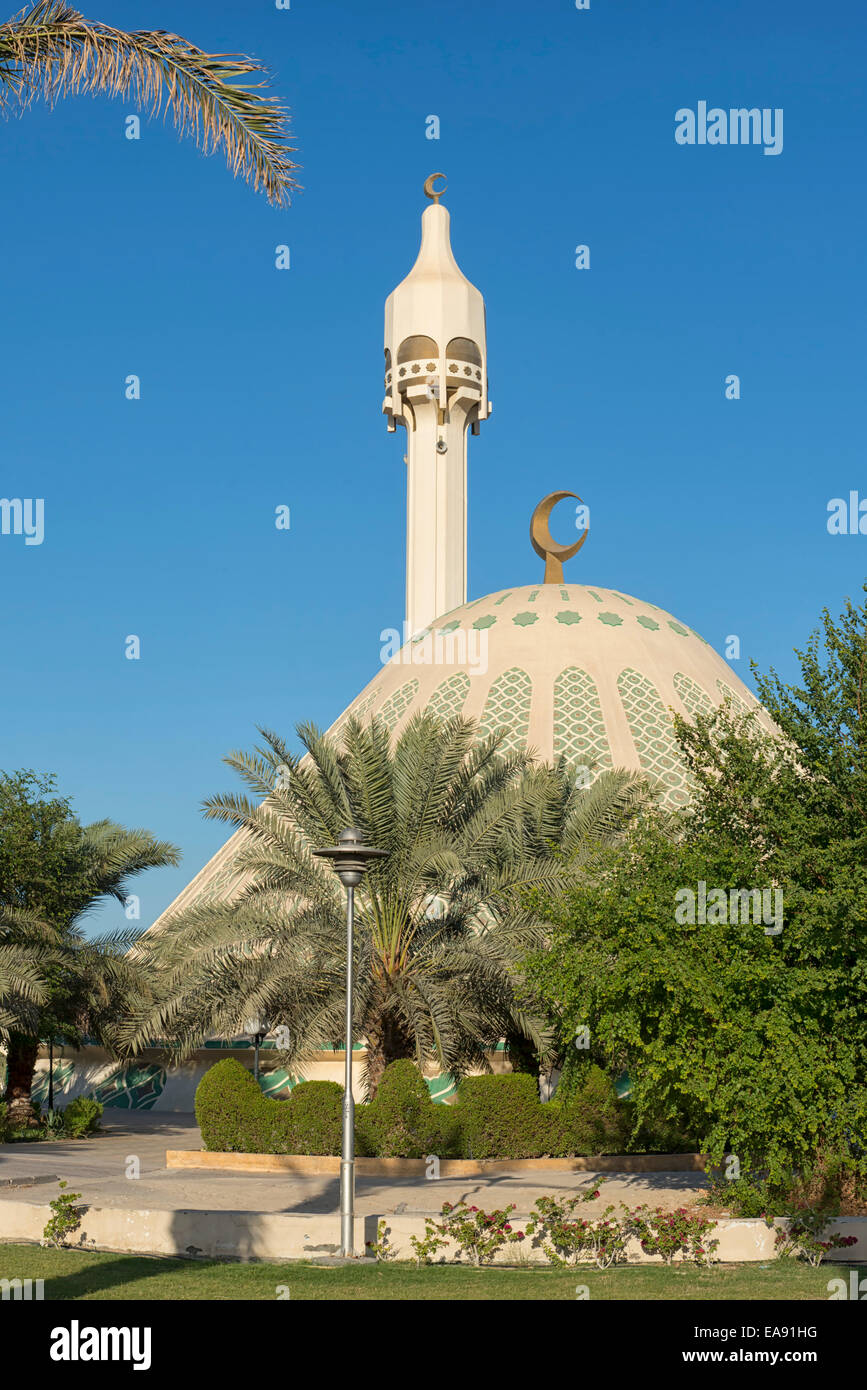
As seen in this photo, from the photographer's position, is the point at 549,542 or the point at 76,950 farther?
the point at 549,542

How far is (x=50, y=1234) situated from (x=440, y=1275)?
3.53 meters

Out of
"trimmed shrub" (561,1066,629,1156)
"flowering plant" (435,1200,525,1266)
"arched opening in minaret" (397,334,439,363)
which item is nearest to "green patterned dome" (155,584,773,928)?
"arched opening in minaret" (397,334,439,363)

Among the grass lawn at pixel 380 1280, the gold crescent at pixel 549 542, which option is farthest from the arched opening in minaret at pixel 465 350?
the grass lawn at pixel 380 1280

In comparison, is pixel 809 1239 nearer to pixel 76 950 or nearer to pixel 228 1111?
pixel 228 1111

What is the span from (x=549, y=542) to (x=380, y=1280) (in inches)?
1285

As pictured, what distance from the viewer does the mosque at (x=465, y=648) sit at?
31656mm

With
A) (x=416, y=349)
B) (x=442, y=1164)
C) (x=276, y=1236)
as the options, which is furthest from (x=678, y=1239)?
(x=416, y=349)

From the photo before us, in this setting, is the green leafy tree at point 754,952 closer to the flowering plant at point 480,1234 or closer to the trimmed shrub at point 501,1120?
the flowering plant at point 480,1234

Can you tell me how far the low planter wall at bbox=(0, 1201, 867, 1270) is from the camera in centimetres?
1088

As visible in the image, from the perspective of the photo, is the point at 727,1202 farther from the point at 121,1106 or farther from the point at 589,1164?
the point at 121,1106

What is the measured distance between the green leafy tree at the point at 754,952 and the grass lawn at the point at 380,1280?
1.61 m

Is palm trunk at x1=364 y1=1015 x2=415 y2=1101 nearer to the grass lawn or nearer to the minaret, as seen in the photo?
the grass lawn

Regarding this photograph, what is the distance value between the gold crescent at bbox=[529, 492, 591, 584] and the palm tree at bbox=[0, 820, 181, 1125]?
731 inches

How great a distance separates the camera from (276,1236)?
11.0 metres
